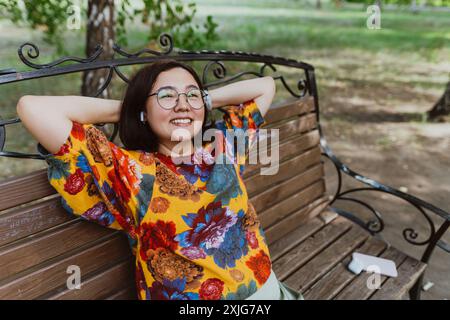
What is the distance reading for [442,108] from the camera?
6570mm

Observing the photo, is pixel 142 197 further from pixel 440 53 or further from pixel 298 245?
pixel 440 53

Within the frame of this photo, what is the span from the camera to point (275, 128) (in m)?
2.54

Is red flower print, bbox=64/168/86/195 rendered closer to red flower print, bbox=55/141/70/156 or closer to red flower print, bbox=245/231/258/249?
red flower print, bbox=55/141/70/156

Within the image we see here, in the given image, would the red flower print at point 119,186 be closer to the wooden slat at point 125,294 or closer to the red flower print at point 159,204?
the red flower print at point 159,204

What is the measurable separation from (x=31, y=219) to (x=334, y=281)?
5.09 feet

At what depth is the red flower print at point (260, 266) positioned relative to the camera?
1.81 metres

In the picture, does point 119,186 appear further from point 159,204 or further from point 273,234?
point 273,234

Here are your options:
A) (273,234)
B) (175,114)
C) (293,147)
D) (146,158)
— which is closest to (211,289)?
(146,158)

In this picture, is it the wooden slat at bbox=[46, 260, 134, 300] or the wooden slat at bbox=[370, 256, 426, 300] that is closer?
the wooden slat at bbox=[46, 260, 134, 300]

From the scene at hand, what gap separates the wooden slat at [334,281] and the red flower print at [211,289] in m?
0.68

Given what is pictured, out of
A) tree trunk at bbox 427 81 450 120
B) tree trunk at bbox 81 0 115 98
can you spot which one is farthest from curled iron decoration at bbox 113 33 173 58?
tree trunk at bbox 427 81 450 120

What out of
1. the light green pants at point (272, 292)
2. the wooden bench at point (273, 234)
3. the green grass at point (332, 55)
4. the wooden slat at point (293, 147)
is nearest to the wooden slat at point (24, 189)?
the wooden bench at point (273, 234)

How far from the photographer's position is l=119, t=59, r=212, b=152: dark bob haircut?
5.75ft
